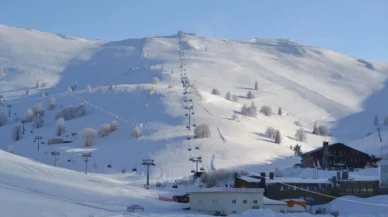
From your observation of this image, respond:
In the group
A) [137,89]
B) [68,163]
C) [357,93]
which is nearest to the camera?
[68,163]

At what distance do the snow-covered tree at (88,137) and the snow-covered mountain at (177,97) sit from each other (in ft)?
3.26

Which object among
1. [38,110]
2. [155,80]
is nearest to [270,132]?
[38,110]

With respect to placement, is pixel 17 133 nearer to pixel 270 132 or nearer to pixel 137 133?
pixel 137 133

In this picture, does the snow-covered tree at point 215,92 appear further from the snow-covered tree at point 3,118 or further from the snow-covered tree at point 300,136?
the snow-covered tree at point 3,118

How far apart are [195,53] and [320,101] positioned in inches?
→ 1841

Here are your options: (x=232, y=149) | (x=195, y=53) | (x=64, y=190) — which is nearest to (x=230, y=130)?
(x=232, y=149)

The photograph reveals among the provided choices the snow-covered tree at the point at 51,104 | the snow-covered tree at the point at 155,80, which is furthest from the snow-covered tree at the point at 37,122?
the snow-covered tree at the point at 155,80

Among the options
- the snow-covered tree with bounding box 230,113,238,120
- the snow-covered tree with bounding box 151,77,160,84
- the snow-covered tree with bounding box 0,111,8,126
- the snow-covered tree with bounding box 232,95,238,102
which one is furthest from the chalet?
the snow-covered tree with bounding box 151,77,160,84

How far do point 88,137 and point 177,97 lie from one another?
24533 mm

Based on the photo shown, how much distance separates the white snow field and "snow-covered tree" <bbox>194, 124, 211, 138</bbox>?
1.18 meters

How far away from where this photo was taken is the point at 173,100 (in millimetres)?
Result: 98875

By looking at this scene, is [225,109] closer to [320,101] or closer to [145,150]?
[145,150]

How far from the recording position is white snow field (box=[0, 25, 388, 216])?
233 ft

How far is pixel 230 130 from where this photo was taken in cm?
8644
